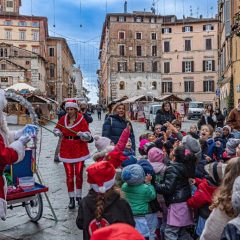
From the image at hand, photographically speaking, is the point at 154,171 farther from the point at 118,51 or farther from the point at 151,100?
the point at 118,51

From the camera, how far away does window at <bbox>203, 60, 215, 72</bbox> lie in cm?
6756

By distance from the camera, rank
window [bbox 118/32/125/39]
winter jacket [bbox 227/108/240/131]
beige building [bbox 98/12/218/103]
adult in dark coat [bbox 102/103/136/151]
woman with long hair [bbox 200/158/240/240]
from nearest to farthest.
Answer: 1. woman with long hair [bbox 200/158/240/240]
2. adult in dark coat [bbox 102/103/136/151]
3. winter jacket [bbox 227/108/240/131]
4. beige building [bbox 98/12/218/103]
5. window [bbox 118/32/125/39]

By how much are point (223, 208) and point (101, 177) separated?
93cm

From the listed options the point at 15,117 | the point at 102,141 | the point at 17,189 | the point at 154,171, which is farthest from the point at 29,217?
the point at 15,117

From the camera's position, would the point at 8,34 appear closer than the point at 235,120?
No

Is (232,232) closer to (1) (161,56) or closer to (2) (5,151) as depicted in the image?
(2) (5,151)

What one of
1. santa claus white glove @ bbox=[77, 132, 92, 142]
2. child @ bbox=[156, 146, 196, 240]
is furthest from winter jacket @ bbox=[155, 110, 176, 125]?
child @ bbox=[156, 146, 196, 240]

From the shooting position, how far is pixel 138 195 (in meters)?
4.60

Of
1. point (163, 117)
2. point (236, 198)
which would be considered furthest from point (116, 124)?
point (236, 198)

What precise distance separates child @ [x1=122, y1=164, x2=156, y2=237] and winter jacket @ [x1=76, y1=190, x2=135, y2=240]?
35.6 inches

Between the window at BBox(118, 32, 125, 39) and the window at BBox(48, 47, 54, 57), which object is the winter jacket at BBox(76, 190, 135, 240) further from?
the window at BBox(48, 47, 54, 57)

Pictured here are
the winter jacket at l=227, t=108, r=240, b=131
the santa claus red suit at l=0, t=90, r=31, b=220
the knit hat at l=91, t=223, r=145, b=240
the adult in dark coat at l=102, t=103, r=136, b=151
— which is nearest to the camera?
the knit hat at l=91, t=223, r=145, b=240

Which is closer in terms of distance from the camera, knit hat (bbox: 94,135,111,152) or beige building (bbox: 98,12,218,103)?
knit hat (bbox: 94,135,111,152)

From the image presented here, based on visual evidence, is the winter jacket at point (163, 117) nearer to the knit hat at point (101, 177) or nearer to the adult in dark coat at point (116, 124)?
the adult in dark coat at point (116, 124)
